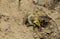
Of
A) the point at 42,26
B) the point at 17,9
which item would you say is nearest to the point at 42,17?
the point at 42,26

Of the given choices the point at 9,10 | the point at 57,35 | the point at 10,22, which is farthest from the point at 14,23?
the point at 57,35

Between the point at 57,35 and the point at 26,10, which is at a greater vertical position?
the point at 26,10

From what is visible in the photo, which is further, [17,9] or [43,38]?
[17,9]

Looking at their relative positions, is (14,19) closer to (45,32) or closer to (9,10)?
(9,10)

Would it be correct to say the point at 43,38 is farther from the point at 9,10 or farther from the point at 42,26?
the point at 9,10
